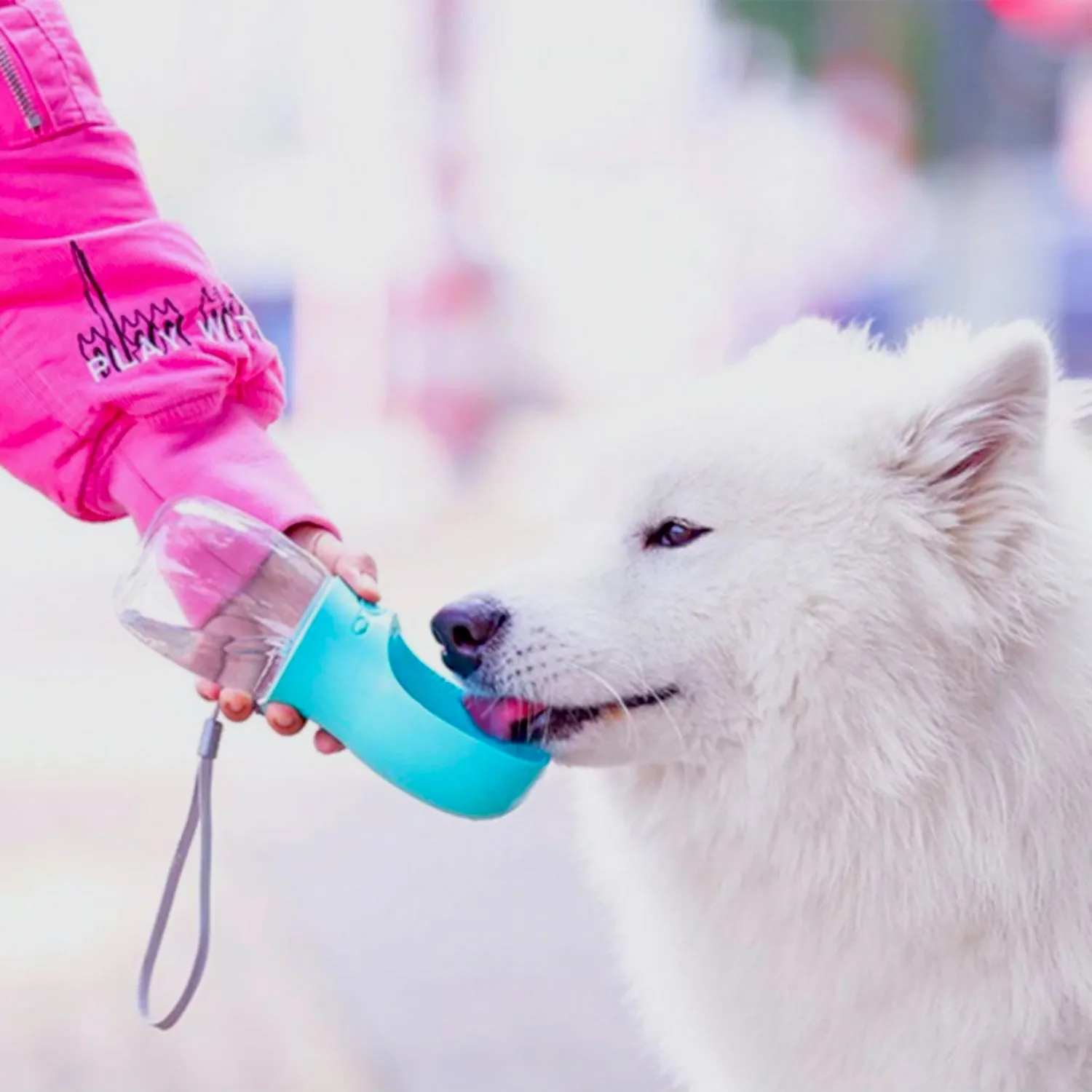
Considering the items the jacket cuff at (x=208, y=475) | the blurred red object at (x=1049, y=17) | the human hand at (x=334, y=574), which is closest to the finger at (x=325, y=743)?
the human hand at (x=334, y=574)

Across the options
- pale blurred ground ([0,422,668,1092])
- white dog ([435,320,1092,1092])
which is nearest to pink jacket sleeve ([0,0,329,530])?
white dog ([435,320,1092,1092])

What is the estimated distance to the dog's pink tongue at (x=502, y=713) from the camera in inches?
62.3

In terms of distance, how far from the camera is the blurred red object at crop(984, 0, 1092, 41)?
7.00 m

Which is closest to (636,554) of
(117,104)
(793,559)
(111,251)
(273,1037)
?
(793,559)

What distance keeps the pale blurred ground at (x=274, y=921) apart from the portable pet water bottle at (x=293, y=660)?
1.08m

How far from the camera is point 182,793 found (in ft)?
12.7

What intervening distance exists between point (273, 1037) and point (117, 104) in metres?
5.90

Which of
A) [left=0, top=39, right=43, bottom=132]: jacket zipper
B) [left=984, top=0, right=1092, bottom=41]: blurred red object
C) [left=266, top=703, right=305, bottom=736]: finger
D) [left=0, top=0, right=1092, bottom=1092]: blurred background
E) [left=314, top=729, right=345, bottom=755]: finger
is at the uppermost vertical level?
[left=0, top=39, right=43, bottom=132]: jacket zipper

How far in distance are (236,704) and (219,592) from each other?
14cm

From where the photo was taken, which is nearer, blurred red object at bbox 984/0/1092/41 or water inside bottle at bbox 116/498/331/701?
water inside bottle at bbox 116/498/331/701

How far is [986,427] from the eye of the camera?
59.4 inches

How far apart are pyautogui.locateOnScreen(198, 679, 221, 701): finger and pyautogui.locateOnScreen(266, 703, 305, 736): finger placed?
0.29 feet

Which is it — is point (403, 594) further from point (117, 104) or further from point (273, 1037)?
point (117, 104)

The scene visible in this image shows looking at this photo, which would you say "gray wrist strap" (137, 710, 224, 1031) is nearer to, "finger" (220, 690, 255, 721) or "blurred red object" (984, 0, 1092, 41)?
"finger" (220, 690, 255, 721)
